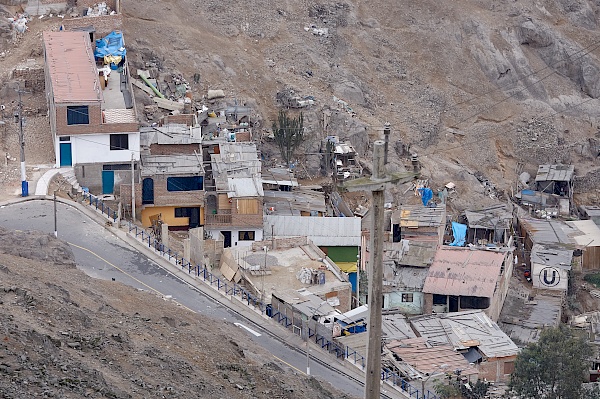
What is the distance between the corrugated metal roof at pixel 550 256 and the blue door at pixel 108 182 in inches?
638

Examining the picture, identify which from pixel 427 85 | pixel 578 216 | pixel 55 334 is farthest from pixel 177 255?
pixel 427 85

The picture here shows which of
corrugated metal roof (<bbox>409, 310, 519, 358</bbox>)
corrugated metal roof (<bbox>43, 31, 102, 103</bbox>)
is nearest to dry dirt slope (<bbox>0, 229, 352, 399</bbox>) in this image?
corrugated metal roof (<bbox>409, 310, 519, 358</bbox>)

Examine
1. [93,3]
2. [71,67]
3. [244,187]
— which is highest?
[93,3]

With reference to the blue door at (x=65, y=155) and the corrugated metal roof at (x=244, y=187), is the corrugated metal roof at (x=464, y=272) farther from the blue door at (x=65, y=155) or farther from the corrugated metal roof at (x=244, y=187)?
the blue door at (x=65, y=155)

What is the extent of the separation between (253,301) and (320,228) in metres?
7.54

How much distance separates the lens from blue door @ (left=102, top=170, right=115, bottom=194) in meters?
40.7

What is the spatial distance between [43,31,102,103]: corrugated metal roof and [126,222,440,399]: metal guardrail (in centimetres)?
574

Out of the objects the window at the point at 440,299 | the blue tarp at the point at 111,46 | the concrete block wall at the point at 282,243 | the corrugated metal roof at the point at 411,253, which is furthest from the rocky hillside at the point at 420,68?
the window at the point at 440,299

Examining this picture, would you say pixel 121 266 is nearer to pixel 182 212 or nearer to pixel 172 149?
pixel 182 212

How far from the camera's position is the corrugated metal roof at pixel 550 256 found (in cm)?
4472

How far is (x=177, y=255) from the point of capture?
117 feet

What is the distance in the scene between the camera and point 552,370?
30.8 m

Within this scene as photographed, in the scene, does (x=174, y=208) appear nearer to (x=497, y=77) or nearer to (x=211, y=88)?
(x=211, y=88)

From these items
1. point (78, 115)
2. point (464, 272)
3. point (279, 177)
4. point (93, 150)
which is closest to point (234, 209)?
point (93, 150)
